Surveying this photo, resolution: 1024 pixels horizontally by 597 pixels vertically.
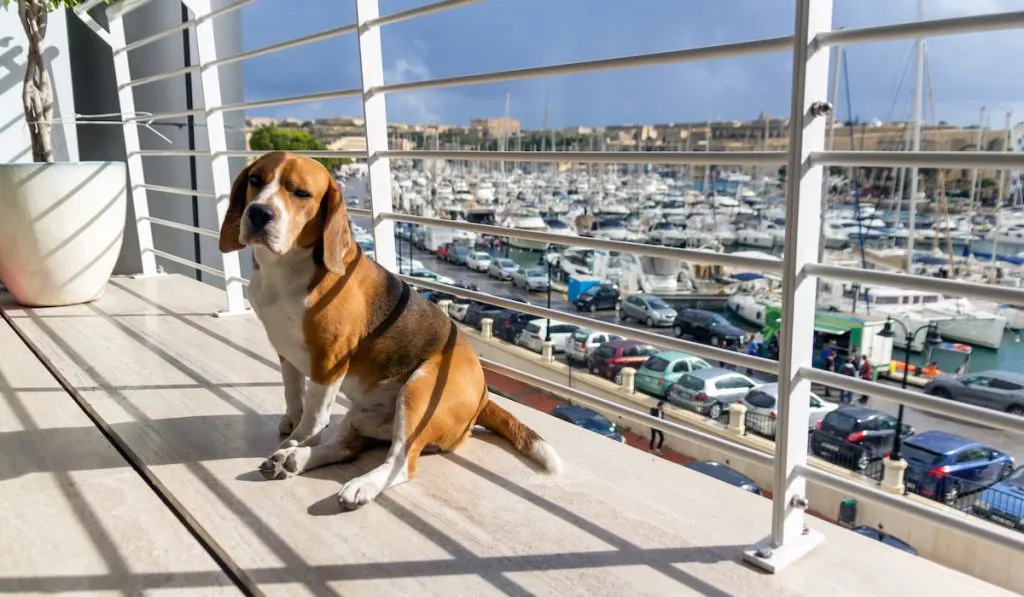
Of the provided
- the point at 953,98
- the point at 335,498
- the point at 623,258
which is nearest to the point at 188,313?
the point at 335,498

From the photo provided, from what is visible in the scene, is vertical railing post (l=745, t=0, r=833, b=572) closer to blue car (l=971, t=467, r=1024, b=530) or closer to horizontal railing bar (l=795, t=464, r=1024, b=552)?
horizontal railing bar (l=795, t=464, r=1024, b=552)

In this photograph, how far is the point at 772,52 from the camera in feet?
4.09

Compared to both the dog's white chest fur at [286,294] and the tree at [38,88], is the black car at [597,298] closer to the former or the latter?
the tree at [38,88]

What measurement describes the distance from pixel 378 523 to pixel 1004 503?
278 inches

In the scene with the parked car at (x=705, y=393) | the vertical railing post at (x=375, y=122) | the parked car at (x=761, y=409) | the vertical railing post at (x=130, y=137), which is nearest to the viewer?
the vertical railing post at (x=375, y=122)

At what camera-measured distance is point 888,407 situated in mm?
9828

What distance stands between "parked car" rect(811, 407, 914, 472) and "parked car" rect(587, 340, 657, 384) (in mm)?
3133

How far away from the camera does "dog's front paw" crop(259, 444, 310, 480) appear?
1.61m

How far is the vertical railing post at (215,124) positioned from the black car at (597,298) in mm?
10671

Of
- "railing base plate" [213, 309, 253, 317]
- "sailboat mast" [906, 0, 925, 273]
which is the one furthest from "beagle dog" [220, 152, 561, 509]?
"sailboat mast" [906, 0, 925, 273]

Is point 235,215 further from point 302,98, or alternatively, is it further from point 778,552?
point 778,552

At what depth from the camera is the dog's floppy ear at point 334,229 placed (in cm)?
154

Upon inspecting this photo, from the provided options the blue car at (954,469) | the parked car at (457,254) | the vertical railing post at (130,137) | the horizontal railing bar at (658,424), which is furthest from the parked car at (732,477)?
the parked car at (457,254)

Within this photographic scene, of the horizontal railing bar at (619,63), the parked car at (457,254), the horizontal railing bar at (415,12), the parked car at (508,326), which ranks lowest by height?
the parked car at (508,326)
